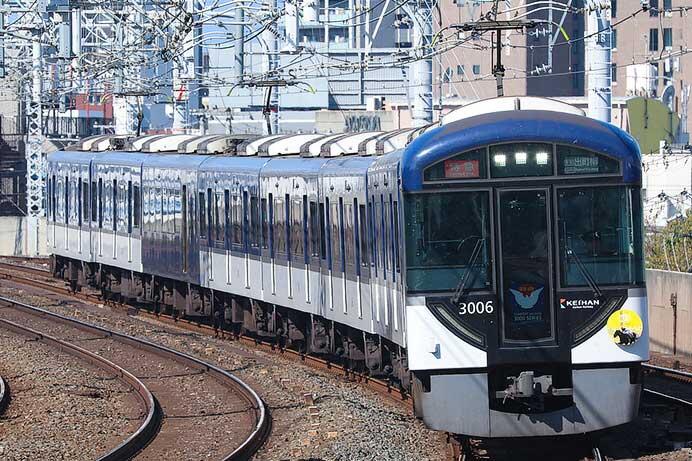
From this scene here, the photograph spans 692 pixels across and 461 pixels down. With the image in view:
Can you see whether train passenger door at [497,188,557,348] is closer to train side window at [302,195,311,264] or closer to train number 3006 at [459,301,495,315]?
train number 3006 at [459,301,495,315]

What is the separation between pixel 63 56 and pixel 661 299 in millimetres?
15467

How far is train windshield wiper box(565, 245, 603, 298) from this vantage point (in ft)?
36.8

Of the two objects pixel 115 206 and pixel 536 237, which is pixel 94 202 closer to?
pixel 115 206

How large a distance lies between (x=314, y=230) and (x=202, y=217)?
5102 mm

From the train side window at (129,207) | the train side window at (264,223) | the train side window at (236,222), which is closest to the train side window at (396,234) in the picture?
the train side window at (264,223)

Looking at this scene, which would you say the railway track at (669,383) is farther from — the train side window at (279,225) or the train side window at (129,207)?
the train side window at (129,207)

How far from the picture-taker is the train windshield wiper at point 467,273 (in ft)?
36.9

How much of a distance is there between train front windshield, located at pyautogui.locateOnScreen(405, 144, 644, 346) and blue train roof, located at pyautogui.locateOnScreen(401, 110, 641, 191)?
73 mm

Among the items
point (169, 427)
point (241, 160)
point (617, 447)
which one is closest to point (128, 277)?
point (241, 160)

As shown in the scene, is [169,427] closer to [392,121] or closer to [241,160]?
[241,160]

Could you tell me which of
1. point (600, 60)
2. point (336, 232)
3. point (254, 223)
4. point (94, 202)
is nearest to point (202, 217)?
point (254, 223)

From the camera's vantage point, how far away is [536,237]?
11227 mm

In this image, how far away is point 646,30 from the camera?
82.6 m

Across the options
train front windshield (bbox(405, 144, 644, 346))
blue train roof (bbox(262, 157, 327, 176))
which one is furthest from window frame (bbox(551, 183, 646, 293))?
blue train roof (bbox(262, 157, 327, 176))
